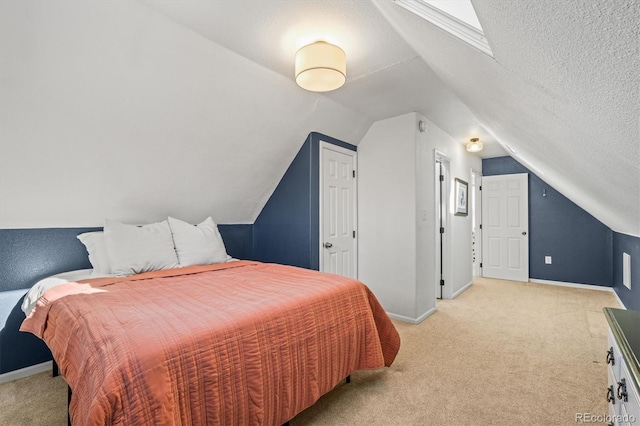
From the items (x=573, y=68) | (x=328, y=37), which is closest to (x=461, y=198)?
(x=328, y=37)

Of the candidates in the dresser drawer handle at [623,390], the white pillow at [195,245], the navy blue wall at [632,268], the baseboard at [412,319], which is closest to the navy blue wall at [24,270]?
the white pillow at [195,245]

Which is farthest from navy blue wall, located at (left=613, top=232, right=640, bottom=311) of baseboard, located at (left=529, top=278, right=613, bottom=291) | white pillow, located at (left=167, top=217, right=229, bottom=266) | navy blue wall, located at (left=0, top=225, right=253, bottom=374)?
navy blue wall, located at (left=0, top=225, right=253, bottom=374)

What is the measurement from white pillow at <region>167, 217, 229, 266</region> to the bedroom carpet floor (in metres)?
1.20

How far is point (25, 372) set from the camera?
2.21 metres

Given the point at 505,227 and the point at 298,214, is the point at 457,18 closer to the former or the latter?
the point at 298,214

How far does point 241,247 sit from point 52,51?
2.52 meters

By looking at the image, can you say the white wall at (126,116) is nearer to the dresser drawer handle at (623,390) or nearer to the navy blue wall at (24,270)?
the navy blue wall at (24,270)

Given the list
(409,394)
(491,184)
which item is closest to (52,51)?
(409,394)

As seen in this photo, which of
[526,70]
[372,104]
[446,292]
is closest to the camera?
[526,70]

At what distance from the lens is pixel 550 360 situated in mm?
2439

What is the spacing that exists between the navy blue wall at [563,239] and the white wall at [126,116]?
4207 mm

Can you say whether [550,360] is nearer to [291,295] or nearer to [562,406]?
[562,406]

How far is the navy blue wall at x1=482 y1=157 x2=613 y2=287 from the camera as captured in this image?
4711 mm

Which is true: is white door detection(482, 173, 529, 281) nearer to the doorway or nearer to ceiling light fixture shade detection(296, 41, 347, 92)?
the doorway
